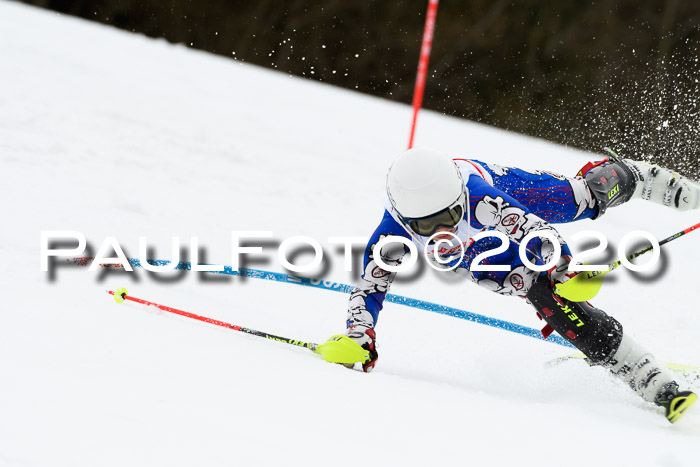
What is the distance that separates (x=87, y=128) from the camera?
6.05 metres

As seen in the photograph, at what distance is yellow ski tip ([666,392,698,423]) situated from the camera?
2.41 metres

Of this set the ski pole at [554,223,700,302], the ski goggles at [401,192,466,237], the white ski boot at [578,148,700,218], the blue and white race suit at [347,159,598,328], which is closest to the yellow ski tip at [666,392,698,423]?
the ski pole at [554,223,700,302]

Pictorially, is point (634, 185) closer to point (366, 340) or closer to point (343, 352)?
point (366, 340)

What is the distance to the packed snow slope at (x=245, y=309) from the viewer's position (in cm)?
184

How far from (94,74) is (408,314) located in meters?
5.07

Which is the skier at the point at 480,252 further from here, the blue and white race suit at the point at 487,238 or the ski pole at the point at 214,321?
the ski pole at the point at 214,321

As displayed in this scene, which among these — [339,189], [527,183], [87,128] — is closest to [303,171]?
[339,189]

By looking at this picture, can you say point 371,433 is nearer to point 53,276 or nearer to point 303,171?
point 53,276

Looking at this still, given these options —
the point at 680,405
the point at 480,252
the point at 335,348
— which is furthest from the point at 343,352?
the point at 680,405

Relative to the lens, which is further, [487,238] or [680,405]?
[487,238]

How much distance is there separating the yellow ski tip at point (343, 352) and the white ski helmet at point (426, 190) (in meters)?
0.49

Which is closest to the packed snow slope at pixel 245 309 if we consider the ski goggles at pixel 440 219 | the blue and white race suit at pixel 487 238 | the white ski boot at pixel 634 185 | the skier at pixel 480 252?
the skier at pixel 480 252

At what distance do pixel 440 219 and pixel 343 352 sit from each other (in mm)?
586

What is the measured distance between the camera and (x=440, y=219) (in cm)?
261
